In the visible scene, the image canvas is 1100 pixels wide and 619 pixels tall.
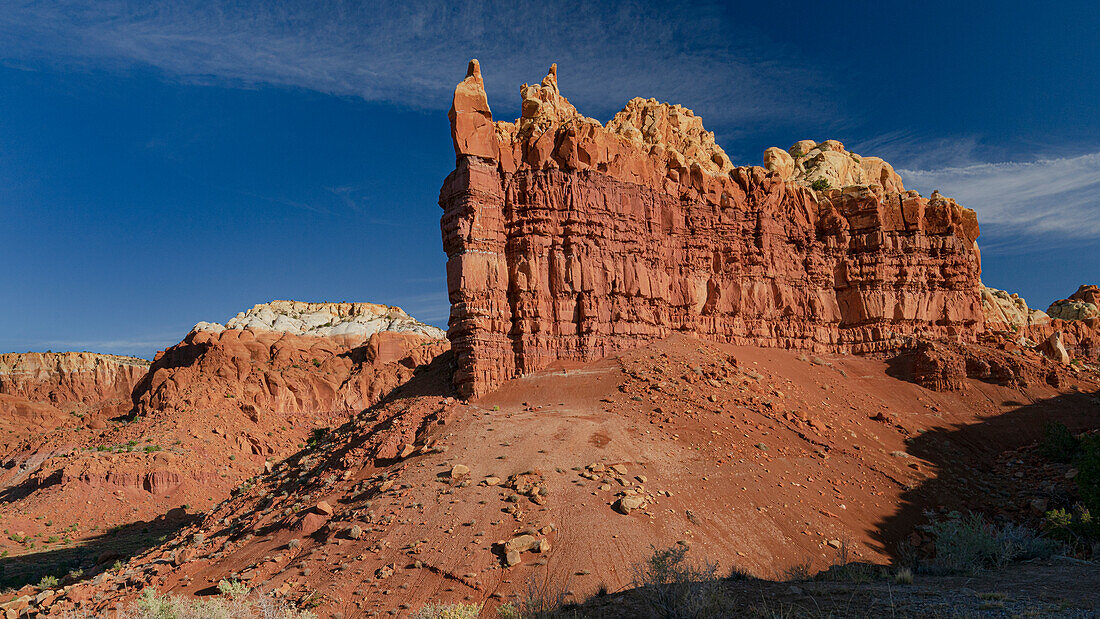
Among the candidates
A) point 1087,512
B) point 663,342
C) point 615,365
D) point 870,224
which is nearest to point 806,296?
point 870,224

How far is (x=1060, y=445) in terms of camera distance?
23.2 m

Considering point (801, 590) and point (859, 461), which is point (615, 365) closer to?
point (859, 461)

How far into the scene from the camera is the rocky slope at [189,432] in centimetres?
3481

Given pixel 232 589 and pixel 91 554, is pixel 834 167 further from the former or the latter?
pixel 91 554

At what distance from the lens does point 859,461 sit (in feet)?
68.0

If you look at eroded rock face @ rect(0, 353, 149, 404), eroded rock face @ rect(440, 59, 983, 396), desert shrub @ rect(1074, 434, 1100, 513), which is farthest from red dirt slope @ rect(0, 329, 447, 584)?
desert shrub @ rect(1074, 434, 1100, 513)

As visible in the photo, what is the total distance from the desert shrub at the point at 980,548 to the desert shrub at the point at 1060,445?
9.08m

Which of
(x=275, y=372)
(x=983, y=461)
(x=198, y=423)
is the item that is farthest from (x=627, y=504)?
(x=275, y=372)

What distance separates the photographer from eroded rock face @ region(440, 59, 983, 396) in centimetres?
2316

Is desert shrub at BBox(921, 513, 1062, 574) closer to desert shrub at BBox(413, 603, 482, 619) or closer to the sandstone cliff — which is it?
desert shrub at BBox(413, 603, 482, 619)

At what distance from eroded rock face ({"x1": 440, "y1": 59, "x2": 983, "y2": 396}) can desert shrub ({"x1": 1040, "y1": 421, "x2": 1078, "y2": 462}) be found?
9.20 meters

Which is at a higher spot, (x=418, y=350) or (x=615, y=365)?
(x=418, y=350)

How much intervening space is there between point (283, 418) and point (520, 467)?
3787 centimetres

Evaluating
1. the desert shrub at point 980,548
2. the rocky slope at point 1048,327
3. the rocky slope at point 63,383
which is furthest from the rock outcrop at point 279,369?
the desert shrub at point 980,548
